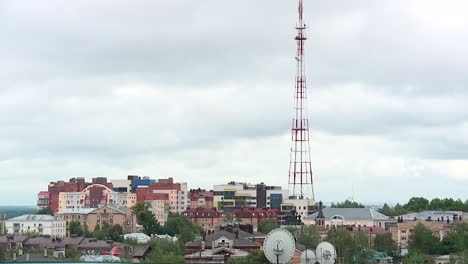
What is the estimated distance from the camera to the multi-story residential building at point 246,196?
499 ft

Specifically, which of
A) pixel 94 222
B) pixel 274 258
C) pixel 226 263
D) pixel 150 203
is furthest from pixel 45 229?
pixel 274 258

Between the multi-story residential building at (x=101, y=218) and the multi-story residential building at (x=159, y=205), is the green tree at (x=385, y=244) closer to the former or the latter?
the multi-story residential building at (x=101, y=218)

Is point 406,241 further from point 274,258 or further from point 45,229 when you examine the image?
point 274,258

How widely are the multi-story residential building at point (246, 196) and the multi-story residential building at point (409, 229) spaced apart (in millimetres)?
42353

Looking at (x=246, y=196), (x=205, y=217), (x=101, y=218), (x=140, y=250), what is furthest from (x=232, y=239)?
(x=246, y=196)

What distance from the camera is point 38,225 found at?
119 m

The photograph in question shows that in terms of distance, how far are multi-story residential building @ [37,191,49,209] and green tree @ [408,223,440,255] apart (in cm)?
7340

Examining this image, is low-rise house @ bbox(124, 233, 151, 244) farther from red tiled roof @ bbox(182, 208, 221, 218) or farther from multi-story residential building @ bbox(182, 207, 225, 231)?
red tiled roof @ bbox(182, 208, 221, 218)

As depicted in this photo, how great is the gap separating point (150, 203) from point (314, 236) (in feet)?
180

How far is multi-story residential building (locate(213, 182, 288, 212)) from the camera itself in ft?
499

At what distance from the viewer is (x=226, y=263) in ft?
203

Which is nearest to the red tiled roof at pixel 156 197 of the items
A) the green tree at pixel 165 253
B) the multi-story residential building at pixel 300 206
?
the multi-story residential building at pixel 300 206

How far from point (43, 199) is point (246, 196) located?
30.5 metres

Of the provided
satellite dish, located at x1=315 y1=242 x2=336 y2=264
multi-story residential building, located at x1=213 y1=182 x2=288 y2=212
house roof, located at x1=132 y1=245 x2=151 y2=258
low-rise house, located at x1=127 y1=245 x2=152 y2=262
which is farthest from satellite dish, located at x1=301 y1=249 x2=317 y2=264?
multi-story residential building, located at x1=213 y1=182 x2=288 y2=212
